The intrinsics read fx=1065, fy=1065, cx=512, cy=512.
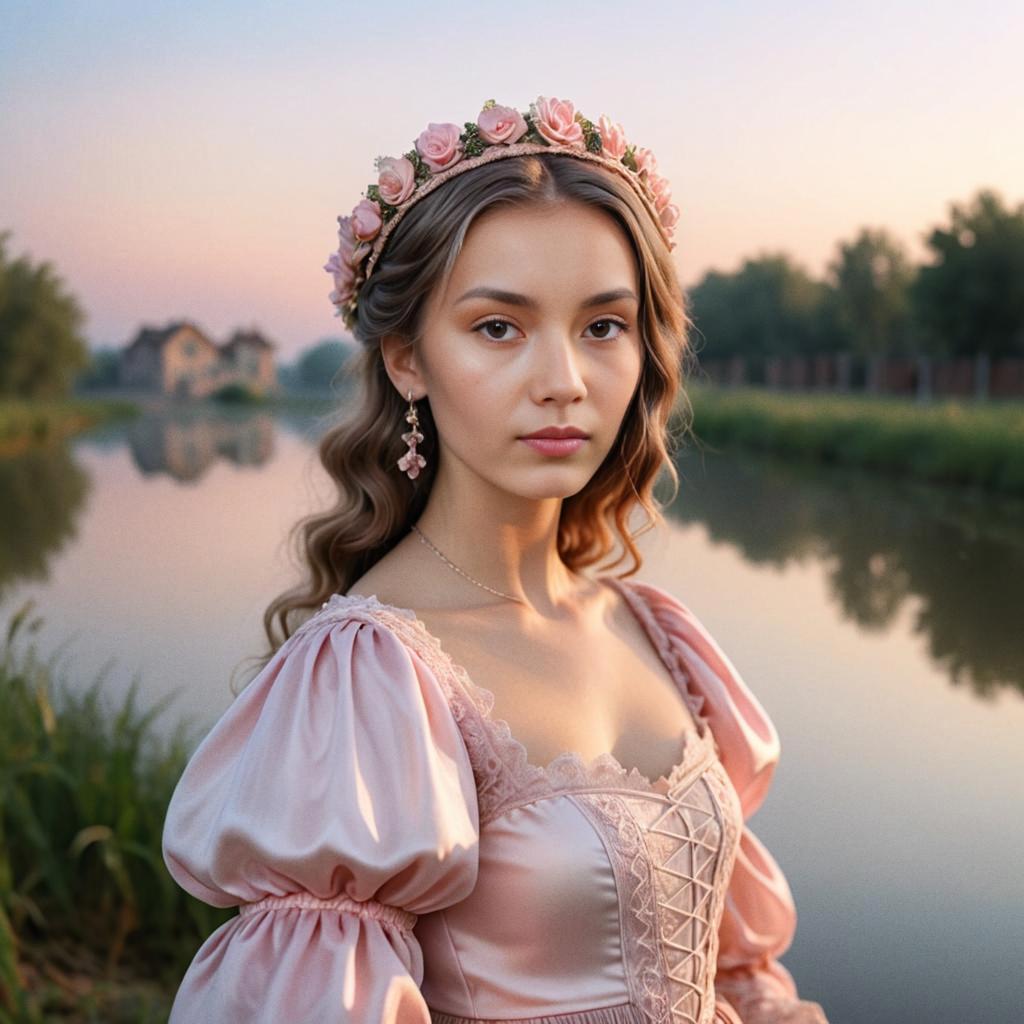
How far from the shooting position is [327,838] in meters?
1.03

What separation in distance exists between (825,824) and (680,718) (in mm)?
1096

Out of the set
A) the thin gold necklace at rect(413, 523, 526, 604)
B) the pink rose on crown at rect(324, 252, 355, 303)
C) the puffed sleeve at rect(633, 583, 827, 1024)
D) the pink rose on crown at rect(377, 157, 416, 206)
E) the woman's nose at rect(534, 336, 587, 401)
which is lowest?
the puffed sleeve at rect(633, 583, 827, 1024)

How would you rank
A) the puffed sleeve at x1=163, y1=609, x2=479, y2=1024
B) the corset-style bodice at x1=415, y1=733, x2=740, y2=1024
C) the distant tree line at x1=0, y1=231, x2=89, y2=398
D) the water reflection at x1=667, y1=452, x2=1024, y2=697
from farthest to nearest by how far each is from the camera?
the distant tree line at x1=0, y1=231, x2=89, y2=398, the water reflection at x1=667, y1=452, x2=1024, y2=697, the corset-style bodice at x1=415, y1=733, x2=740, y2=1024, the puffed sleeve at x1=163, y1=609, x2=479, y2=1024

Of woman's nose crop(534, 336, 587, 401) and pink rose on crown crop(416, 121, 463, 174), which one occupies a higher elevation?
pink rose on crown crop(416, 121, 463, 174)

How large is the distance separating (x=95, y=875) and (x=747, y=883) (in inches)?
67.2

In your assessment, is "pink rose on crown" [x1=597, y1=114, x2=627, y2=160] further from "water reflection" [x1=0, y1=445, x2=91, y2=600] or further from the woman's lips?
"water reflection" [x1=0, y1=445, x2=91, y2=600]

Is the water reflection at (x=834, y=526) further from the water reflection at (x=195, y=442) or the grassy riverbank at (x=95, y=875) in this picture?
the grassy riverbank at (x=95, y=875)

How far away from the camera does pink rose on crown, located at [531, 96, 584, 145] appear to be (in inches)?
51.4

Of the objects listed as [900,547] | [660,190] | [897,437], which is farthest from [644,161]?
[897,437]

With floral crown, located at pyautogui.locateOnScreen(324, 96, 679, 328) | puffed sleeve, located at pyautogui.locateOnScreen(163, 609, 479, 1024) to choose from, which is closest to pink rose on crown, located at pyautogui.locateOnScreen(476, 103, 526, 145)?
floral crown, located at pyautogui.locateOnScreen(324, 96, 679, 328)

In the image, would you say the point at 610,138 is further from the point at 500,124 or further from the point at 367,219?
the point at 367,219

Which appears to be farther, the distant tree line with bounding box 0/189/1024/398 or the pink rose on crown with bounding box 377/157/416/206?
the distant tree line with bounding box 0/189/1024/398

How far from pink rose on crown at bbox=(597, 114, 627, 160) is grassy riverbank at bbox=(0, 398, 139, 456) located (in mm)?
5286

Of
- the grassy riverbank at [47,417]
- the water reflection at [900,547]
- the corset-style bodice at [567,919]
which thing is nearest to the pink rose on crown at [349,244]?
the corset-style bodice at [567,919]
